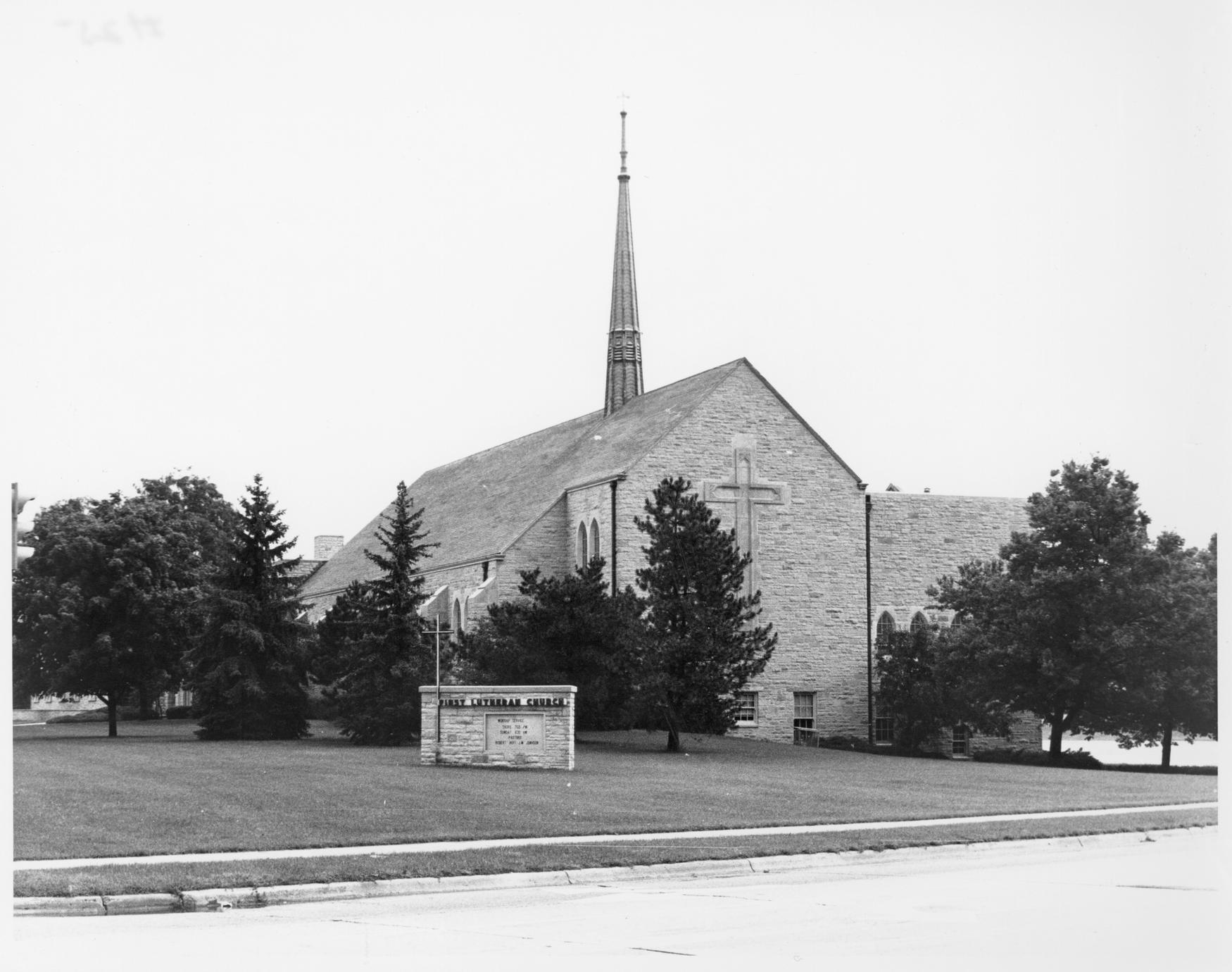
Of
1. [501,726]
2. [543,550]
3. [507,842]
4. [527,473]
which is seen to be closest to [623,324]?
[527,473]

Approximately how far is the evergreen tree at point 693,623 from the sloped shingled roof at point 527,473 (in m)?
9.40

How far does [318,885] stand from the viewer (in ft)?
47.4

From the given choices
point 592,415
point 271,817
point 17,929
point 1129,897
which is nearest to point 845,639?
point 592,415

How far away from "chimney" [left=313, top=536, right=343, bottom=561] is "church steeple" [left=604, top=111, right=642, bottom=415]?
28.3 m

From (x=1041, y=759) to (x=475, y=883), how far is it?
32596 mm

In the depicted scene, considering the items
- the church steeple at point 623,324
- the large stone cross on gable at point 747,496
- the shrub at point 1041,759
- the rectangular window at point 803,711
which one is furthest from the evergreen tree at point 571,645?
the church steeple at point 623,324

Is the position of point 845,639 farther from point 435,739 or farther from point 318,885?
point 318,885

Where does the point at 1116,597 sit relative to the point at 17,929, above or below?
above

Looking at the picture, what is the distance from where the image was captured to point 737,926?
41.5 ft

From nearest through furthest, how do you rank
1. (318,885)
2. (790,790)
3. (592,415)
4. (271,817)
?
(318,885) → (271,817) → (790,790) → (592,415)

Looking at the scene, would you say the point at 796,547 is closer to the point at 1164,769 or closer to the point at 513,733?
the point at 1164,769

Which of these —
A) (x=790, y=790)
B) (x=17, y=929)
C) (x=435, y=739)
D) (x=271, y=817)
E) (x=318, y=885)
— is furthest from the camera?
(x=435, y=739)

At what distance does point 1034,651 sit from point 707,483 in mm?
11816

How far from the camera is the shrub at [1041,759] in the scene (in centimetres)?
4294
